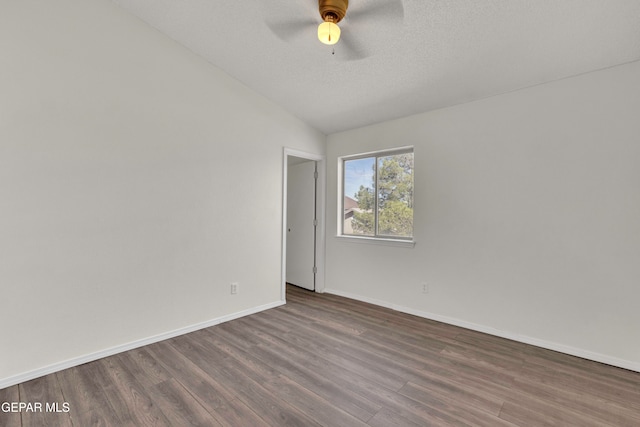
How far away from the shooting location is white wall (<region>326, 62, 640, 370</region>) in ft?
7.73

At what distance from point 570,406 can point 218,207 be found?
3274 mm

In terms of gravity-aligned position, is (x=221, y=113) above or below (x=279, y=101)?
below

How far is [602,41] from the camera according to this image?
2174 millimetres

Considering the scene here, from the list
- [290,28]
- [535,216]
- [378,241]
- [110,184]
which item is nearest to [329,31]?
[290,28]

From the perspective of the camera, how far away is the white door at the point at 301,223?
4.53 metres

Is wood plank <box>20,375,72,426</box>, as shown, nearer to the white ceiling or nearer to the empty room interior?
the empty room interior

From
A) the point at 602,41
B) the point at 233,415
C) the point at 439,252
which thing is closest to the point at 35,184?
the point at 233,415

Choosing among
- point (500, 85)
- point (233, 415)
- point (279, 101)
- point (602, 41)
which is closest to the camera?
point (233, 415)

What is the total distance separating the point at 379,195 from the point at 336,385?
246 cm

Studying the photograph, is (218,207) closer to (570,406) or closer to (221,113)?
(221,113)

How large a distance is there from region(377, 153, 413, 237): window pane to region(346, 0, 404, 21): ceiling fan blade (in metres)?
1.71

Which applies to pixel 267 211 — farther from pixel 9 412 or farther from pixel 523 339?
pixel 523 339

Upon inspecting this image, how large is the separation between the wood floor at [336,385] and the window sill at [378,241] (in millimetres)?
1009

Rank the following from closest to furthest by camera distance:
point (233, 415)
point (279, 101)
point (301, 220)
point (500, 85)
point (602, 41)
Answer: point (233, 415) < point (602, 41) < point (500, 85) < point (279, 101) < point (301, 220)
